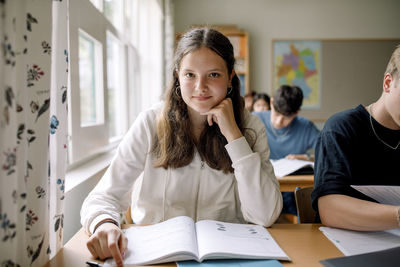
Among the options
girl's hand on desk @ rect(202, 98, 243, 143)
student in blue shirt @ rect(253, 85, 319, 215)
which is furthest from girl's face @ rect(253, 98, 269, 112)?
girl's hand on desk @ rect(202, 98, 243, 143)

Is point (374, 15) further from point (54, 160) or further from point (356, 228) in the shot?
point (54, 160)

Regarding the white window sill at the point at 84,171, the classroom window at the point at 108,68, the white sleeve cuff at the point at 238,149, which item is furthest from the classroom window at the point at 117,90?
the white sleeve cuff at the point at 238,149

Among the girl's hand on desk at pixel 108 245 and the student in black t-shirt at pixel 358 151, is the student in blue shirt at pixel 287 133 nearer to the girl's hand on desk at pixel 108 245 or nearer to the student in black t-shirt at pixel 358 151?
the student in black t-shirt at pixel 358 151

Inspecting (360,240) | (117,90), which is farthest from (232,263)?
(117,90)

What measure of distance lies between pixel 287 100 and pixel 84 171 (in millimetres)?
1731

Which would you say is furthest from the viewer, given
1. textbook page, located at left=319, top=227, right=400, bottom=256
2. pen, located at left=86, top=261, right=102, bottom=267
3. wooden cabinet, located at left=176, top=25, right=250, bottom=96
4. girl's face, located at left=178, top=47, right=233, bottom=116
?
wooden cabinet, located at left=176, top=25, right=250, bottom=96

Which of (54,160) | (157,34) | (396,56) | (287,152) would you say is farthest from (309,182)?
(157,34)

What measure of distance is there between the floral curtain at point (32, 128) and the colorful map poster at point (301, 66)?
4194 millimetres

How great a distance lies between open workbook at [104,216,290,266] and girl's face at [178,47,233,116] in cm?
43

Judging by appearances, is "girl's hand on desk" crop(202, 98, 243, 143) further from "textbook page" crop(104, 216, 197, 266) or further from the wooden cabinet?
the wooden cabinet

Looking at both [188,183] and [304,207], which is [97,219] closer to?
[188,183]

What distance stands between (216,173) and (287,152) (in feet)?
5.73

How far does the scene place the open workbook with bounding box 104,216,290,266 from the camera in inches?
29.5

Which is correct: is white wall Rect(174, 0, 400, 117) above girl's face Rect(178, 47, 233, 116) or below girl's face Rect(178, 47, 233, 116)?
above
